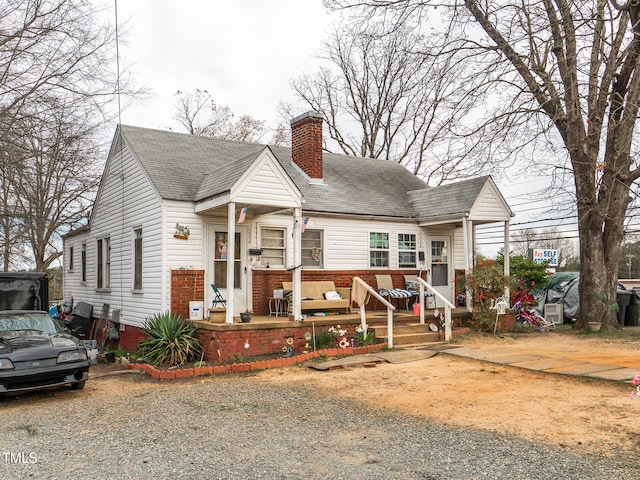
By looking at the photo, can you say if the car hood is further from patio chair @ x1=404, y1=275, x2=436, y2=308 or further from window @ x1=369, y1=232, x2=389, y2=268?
patio chair @ x1=404, y1=275, x2=436, y2=308

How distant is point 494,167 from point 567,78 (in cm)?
261

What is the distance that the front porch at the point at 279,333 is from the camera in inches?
417

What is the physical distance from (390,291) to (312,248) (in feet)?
8.07

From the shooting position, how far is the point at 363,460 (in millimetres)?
5031

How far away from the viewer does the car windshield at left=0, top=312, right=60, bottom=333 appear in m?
9.39

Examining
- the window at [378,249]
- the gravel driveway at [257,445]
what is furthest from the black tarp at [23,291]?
the window at [378,249]

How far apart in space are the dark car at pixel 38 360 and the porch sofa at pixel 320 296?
529cm

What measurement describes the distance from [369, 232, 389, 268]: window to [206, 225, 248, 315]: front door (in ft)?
12.8

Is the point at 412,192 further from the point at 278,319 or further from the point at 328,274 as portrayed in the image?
the point at 278,319

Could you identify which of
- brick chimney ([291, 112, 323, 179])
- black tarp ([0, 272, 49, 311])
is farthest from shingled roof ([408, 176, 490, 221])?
black tarp ([0, 272, 49, 311])

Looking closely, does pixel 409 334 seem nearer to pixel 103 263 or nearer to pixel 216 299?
pixel 216 299

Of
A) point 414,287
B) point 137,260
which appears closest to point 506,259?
point 414,287

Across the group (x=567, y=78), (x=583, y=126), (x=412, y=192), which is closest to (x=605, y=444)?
(x=567, y=78)

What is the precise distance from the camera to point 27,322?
9.62 m
